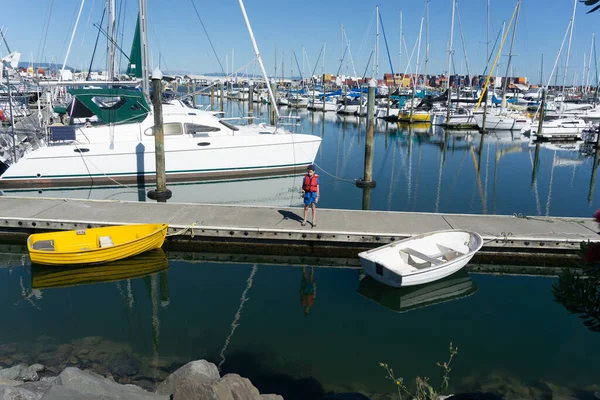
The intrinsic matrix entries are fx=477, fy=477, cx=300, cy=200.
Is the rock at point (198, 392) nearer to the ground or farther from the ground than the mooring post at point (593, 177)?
farther from the ground

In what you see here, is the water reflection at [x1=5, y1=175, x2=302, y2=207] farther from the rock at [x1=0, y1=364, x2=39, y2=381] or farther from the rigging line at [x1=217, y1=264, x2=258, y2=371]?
the rock at [x1=0, y1=364, x2=39, y2=381]

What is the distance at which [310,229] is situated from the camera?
11.8 metres

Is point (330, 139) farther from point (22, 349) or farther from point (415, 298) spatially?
point (22, 349)

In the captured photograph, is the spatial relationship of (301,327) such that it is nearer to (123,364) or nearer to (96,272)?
(123,364)

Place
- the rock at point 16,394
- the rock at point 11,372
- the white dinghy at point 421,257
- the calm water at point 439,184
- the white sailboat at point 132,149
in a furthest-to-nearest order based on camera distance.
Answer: the white sailboat at point 132,149 → the calm water at point 439,184 → the white dinghy at point 421,257 → the rock at point 11,372 → the rock at point 16,394

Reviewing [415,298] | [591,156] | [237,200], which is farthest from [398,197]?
[591,156]

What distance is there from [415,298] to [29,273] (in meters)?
8.72

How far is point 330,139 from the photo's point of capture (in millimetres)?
37000

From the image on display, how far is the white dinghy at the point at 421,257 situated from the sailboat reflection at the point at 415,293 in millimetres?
304

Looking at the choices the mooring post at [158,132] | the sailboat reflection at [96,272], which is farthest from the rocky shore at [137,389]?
the mooring post at [158,132]

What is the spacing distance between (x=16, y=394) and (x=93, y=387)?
0.76 m

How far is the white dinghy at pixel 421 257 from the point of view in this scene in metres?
9.77

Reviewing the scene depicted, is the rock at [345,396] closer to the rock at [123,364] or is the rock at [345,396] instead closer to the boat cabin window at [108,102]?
the rock at [123,364]

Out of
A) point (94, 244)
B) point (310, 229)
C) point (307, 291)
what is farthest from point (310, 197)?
point (94, 244)
